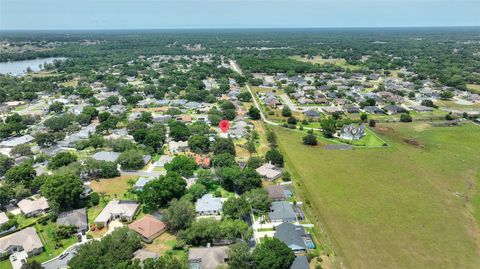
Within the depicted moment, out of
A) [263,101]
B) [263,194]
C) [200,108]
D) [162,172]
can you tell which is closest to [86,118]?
[200,108]

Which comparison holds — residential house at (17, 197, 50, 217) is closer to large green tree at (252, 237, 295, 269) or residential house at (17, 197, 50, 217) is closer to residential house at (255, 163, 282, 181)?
large green tree at (252, 237, 295, 269)

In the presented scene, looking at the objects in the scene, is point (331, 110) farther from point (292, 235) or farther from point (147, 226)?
point (147, 226)

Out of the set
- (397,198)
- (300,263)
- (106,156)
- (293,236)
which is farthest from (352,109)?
(300,263)

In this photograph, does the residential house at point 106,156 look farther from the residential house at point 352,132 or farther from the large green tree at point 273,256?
the residential house at point 352,132

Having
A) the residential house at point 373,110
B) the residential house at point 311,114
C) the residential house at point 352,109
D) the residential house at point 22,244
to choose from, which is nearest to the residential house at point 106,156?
the residential house at point 22,244

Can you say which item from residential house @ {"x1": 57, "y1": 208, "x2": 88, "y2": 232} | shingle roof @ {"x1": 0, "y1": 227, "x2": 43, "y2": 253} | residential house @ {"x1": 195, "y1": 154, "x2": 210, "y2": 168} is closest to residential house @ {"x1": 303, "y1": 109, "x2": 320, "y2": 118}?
residential house @ {"x1": 195, "y1": 154, "x2": 210, "y2": 168}

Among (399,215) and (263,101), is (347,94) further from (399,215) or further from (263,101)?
(399,215)
